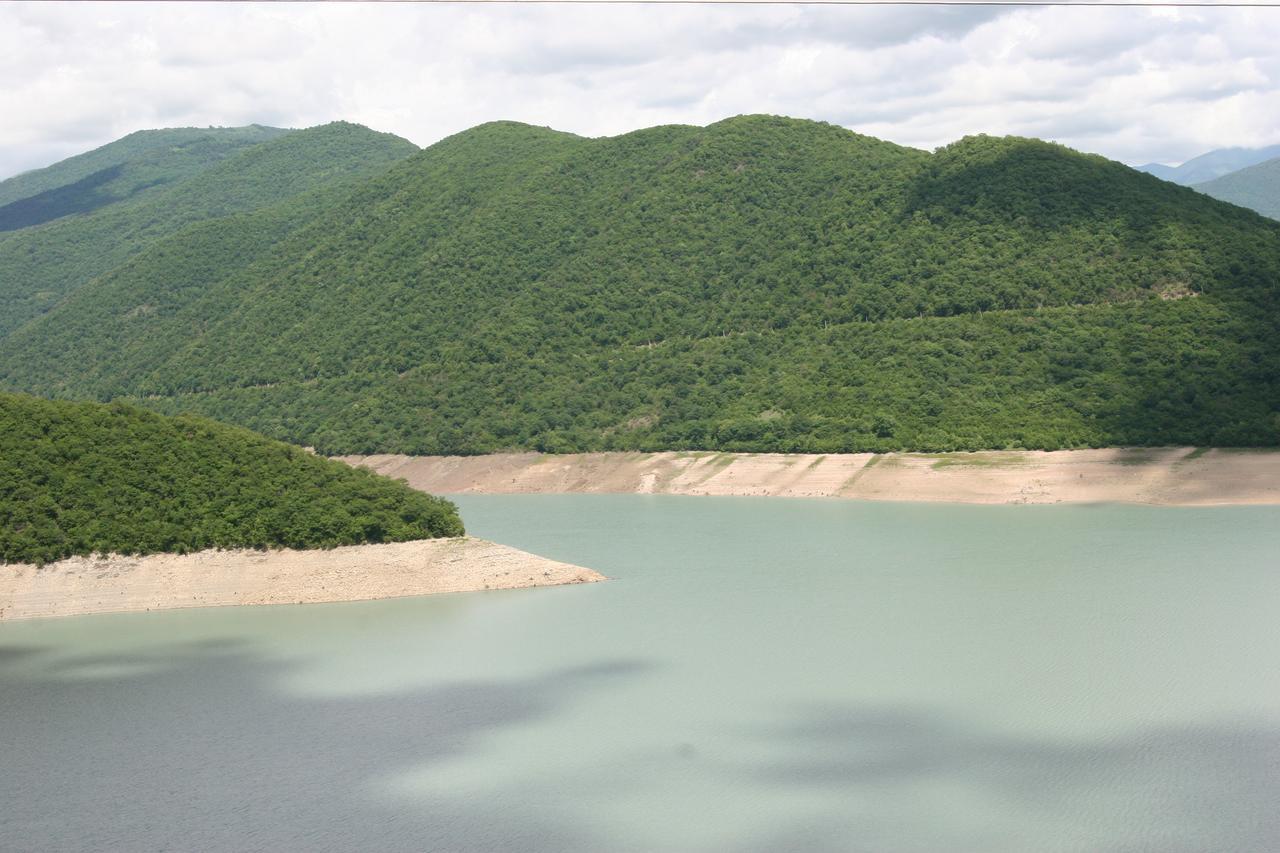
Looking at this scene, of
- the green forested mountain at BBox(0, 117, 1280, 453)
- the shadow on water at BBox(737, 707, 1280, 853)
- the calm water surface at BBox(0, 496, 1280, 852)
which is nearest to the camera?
the shadow on water at BBox(737, 707, 1280, 853)

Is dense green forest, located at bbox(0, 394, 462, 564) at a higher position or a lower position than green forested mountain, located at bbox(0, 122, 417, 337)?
lower

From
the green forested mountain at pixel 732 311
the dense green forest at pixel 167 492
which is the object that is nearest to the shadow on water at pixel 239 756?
the dense green forest at pixel 167 492

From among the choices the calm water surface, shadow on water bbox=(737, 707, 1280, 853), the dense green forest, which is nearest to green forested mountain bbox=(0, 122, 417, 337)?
the dense green forest

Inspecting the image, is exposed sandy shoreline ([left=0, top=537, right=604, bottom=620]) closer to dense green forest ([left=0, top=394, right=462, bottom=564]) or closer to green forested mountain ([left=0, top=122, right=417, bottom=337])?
dense green forest ([left=0, top=394, right=462, bottom=564])

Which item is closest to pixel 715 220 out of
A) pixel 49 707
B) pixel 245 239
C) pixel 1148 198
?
pixel 1148 198

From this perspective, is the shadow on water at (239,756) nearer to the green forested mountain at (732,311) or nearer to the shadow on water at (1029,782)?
the shadow on water at (1029,782)

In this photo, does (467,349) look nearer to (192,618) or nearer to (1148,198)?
(1148,198)
